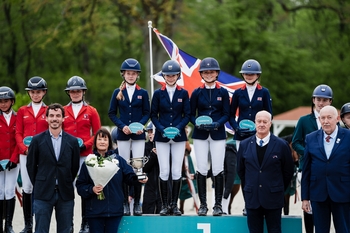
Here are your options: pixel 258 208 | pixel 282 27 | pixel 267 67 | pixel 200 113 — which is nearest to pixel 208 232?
pixel 258 208

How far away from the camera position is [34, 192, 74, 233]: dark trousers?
9570mm

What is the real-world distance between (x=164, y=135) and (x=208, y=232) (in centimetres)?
155

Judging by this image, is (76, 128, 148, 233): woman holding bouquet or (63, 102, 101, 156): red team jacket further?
(63, 102, 101, 156): red team jacket

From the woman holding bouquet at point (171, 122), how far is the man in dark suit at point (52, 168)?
1.57 metres

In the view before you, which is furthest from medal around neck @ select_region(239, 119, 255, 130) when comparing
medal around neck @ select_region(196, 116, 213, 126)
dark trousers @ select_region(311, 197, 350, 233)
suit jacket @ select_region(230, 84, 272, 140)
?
dark trousers @ select_region(311, 197, 350, 233)

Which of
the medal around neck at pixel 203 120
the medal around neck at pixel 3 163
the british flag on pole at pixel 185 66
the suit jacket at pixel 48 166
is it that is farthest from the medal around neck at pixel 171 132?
the british flag on pole at pixel 185 66

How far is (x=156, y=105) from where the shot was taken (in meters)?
10.8

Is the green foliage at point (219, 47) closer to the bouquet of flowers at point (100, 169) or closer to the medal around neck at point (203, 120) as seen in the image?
the medal around neck at point (203, 120)

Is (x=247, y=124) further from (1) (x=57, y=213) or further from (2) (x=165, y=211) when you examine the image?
(1) (x=57, y=213)

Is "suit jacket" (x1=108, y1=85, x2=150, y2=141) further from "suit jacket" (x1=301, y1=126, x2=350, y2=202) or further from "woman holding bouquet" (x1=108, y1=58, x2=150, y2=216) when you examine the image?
"suit jacket" (x1=301, y1=126, x2=350, y2=202)

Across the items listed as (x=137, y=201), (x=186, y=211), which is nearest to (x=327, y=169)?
(x=137, y=201)

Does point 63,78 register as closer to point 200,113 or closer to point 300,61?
point 300,61

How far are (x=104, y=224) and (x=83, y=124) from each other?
179 centimetres

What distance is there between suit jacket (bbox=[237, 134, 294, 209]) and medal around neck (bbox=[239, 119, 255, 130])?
3.37ft
